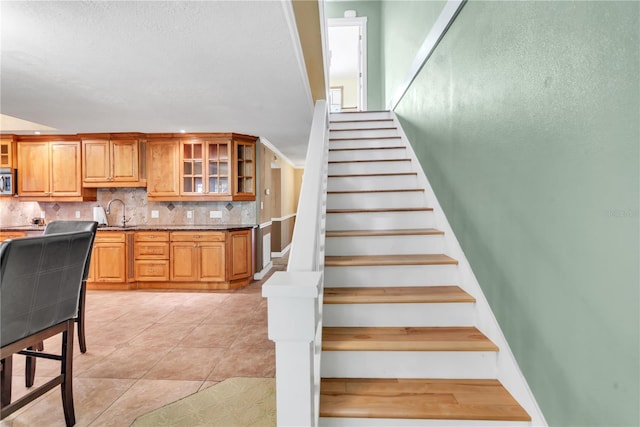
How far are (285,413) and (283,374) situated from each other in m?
0.13

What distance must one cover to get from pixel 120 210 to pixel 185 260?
1.59m

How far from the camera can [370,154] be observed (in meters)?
3.46

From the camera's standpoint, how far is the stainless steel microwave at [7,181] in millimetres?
4797

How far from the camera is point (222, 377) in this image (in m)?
2.28

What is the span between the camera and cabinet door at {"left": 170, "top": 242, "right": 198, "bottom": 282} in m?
4.59

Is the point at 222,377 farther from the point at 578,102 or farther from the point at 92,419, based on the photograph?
the point at 578,102

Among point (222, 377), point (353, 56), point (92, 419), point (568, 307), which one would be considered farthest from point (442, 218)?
point (353, 56)

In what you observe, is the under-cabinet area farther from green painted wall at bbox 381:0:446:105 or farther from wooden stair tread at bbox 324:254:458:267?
green painted wall at bbox 381:0:446:105

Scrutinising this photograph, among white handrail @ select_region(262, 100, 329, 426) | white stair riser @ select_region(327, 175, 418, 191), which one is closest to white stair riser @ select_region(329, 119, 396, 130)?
white stair riser @ select_region(327, 175, 418, 191)

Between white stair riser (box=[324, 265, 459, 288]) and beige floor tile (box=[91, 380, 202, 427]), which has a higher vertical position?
white stair riser (box=[324, 265, 459, 288])

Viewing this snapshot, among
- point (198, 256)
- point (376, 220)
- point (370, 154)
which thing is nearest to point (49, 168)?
point (198, 256)

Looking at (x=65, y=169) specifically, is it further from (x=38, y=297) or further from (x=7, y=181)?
(x=38, y=297)

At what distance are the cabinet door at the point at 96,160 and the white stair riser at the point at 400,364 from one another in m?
4.81

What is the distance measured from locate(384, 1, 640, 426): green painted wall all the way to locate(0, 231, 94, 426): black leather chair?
2.32 meters
